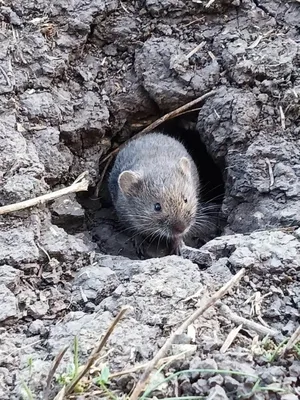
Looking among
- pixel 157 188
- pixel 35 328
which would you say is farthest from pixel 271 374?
pixel 157 188

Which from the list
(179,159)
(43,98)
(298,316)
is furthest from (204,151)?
(298,316)

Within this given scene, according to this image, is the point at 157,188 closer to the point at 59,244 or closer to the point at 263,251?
the point at 59,244

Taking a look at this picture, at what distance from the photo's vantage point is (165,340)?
3410mm

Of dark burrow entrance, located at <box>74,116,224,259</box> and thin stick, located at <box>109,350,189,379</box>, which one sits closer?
thin stick, located at <box>109,350,189,379</box>

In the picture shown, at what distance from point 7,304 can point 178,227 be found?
2203mm

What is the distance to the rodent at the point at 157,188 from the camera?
226 inches

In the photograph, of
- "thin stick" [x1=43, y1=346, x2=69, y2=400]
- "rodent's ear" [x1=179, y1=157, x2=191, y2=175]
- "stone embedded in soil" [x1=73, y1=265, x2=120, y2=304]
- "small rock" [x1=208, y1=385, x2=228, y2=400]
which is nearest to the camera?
"small rock" [x1=208, y1=385, x2=228, y2=400]

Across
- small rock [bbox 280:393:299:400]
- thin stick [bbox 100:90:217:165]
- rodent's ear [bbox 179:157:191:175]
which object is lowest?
small rock [bbox 280:393:299:400]

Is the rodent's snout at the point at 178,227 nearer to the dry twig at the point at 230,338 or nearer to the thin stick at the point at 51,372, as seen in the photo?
the dry twig at the point at 230,338

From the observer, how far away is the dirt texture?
333cm

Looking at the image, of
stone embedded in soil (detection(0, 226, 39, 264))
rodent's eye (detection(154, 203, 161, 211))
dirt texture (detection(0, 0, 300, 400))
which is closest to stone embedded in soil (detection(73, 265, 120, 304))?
dirt texture (detection(0, 0, 300, 400))

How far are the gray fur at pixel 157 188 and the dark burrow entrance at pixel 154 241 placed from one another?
16 cm

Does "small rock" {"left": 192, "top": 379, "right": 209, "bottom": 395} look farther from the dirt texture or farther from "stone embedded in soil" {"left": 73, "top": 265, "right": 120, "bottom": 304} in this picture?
"stone embedded in soil" {"left": 73, "top": 265, "right": 120, "bottom": 304}

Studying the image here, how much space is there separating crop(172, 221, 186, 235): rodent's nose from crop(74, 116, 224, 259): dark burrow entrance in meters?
0.40
